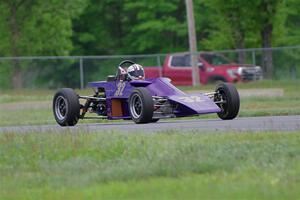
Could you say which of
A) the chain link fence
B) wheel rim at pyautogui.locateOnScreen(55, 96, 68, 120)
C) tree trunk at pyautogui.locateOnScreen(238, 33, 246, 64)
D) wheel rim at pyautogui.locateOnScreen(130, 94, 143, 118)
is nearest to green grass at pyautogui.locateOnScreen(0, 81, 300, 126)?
the chain link fence

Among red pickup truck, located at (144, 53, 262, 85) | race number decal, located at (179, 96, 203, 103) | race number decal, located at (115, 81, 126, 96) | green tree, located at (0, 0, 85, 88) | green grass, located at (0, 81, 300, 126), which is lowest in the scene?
green grass, located at (0, 81, 300, 126)

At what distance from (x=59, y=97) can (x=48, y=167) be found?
952 centimetres

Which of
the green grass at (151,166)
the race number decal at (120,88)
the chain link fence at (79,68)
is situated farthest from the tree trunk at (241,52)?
the green grass at (151,166)

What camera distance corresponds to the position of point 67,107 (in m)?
22.0

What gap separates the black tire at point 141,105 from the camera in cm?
2016

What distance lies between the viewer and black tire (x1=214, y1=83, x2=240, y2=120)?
21.0m

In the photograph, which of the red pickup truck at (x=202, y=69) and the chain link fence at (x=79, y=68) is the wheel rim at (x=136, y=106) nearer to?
the chain link fence at (x=79, y=68)

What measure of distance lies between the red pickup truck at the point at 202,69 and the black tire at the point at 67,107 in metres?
19.4

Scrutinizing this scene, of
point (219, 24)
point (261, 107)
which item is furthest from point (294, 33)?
point (261, 107)

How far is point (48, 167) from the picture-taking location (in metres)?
13.2

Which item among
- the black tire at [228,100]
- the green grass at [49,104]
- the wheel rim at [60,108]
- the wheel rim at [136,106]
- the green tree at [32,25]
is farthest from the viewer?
the green tree at [32,25]

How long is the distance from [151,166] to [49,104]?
75.1 ft

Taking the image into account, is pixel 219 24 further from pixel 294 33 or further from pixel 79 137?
pixel 79 137

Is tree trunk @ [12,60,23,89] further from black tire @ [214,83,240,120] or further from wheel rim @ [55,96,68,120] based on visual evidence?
black tire @ [214,83,240,120]
